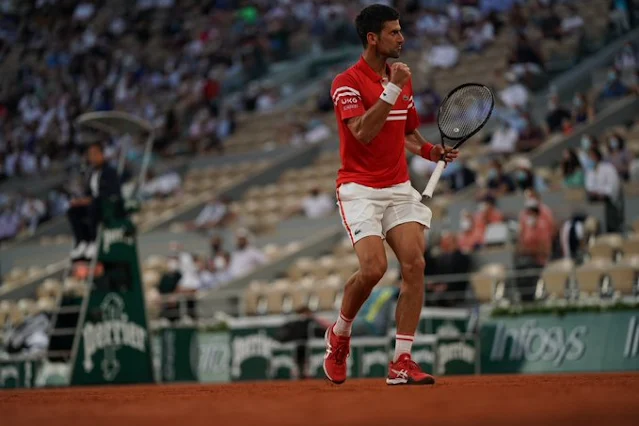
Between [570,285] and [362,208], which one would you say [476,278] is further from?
[362,208]

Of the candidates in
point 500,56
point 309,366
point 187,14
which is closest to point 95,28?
point 187,14

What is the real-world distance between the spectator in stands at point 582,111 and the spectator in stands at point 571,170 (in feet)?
6.34

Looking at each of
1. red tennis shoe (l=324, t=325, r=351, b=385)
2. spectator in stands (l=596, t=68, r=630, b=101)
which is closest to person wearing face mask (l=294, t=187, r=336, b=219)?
spectator in stands (l=596, t=68, r=630, b=101)

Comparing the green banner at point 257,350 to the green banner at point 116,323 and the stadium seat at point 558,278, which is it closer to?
the green banner at point 116,323

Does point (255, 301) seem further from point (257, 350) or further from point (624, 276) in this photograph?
point (624, 276)

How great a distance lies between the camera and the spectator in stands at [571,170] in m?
19.0

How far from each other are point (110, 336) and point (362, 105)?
8.04 m

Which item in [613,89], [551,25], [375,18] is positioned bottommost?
[375,18]

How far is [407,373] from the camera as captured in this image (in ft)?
29.2

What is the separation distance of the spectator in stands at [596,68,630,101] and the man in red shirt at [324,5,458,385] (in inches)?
535

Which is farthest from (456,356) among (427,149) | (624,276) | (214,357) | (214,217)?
(214,217)

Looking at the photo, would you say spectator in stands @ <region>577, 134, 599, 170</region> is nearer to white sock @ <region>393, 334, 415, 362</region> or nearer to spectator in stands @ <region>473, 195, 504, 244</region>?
spectator in stands @ <region>473, 195, 504, 244</region>

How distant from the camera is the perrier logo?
1588 centimetres

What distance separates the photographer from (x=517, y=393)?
7.29 meters
